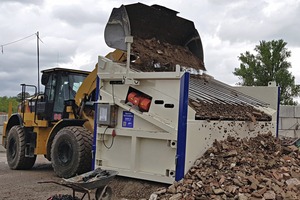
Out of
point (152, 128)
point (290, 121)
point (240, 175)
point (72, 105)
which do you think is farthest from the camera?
point (290, 121)

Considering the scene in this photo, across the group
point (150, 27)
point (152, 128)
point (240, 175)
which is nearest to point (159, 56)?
point (150, 27)

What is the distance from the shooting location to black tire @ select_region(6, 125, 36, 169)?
852 cm

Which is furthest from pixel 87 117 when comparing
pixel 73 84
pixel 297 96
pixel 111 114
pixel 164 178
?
pixel 297 96

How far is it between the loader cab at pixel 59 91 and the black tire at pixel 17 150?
2.50 feet

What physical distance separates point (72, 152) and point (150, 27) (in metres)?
2.36

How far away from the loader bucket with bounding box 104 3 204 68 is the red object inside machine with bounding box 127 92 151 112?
2.42ft

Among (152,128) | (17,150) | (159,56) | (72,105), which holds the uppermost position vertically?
(159,56)

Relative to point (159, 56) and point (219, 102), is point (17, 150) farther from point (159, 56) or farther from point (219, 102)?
point (219, 102)

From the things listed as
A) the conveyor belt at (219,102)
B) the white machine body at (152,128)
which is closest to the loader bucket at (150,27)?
the white machine body at (152,128)

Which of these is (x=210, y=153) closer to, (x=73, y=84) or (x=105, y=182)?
(x=105, y=182)

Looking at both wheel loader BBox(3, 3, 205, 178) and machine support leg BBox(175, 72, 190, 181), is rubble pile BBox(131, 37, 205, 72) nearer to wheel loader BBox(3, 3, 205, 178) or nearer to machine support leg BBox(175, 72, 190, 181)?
wheel loader BBox(3, 3, 205, 178)

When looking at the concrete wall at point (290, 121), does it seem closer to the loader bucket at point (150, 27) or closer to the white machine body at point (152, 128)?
the loader bucket at point (150, 27)

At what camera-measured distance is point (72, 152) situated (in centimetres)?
651

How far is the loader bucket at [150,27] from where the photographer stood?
573 centimetres
